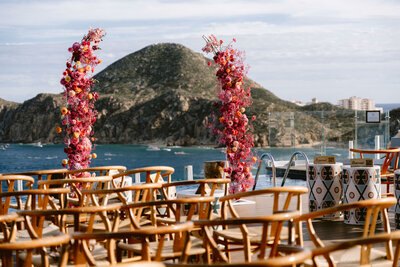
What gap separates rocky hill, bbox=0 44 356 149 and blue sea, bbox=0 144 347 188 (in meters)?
2.53

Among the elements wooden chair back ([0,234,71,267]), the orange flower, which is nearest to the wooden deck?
the orange flower

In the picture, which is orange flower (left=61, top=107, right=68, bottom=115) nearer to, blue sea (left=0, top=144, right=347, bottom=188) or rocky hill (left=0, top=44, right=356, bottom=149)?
blue sea (left=0, top=144, right=347, bottom=188)

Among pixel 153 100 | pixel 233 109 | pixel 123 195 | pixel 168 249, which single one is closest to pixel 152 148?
pixel 153 100

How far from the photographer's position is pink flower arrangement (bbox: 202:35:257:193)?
8.10m

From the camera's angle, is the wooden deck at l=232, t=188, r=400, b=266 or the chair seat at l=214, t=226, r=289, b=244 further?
the wooden deck at l=232, t=188, r=400, b=266

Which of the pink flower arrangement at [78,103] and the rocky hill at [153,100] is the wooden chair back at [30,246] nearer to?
the pink flower arrangement at [78,103]

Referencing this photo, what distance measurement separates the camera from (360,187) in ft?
21.4

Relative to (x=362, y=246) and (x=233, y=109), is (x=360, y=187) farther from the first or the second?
(x=362, y=246)

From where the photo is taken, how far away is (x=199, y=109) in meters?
89.0


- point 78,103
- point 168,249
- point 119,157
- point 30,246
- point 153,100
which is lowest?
point 119,157

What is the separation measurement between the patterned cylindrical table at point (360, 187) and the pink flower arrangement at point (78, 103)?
3.20 m

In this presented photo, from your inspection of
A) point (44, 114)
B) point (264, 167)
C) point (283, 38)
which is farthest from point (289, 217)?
point (44, 114)

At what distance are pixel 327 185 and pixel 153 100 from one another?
86.6 metres

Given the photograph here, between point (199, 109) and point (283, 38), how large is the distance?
73.9ft
